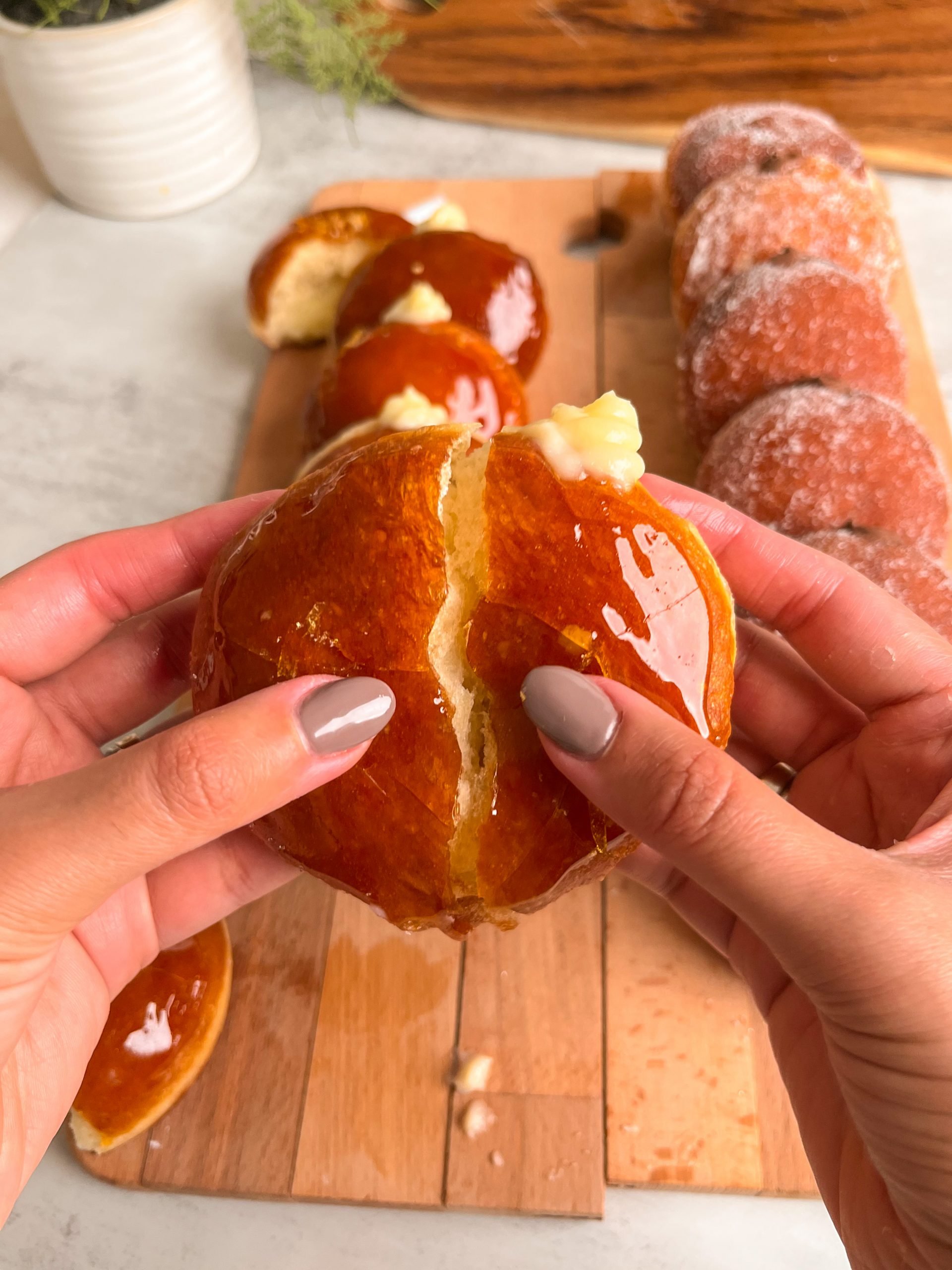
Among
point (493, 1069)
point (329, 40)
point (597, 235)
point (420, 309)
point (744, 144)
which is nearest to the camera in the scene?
point (493, 1069)

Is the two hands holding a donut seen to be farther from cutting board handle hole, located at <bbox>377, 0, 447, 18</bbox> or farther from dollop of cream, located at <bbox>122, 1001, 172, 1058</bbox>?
cutting board handle hole, located at <bbox>377, 0, 447, 18</bbox>

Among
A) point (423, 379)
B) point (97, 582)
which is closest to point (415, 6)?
point (423, 379)

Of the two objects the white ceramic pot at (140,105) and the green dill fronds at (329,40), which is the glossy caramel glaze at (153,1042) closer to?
the white ceramic pot at (140,105)

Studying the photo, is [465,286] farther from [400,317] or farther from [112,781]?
[112,781]

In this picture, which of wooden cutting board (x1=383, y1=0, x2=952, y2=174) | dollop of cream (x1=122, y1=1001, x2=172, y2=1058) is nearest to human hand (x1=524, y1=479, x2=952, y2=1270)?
dollop of cream (x1=122, y1=1001, x2=172, y2=1058)

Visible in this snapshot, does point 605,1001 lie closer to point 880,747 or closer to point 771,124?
point 880,747
